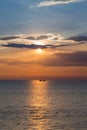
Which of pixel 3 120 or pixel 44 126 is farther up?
pixel 3 120

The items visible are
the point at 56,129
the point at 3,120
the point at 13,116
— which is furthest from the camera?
the point at 13,116

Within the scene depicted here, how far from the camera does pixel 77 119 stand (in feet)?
311

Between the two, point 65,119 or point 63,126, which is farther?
point 65,119

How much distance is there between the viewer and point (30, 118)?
9788 cm

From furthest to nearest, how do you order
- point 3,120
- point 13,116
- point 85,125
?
point 13,116 < point 3,120 < point 85,125

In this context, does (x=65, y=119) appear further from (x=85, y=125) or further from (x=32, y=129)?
(x=32, y=129)

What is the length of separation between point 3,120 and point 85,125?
21880 millimetres

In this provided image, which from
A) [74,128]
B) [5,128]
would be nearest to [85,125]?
[74,128]

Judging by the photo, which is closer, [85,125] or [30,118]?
[85,125]

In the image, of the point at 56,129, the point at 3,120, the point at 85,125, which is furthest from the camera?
the point at 3,120

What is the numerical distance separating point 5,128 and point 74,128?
1529cm

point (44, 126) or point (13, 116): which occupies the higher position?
point (13, 116)

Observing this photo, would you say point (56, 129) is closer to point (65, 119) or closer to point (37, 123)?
point (37, 123)

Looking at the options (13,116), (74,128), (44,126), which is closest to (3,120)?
(13,116)
